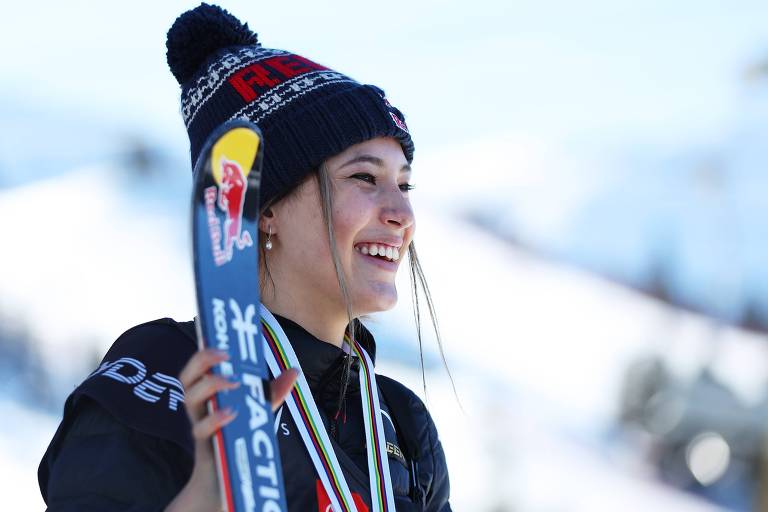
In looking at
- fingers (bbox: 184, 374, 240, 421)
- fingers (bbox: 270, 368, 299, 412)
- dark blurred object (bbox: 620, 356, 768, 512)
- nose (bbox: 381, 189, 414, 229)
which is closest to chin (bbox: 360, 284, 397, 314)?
nose (bbox: 381, 189, 414, 229)

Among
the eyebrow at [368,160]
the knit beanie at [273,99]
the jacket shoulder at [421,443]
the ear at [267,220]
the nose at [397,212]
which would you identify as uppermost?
the knit beanie at [273,99]

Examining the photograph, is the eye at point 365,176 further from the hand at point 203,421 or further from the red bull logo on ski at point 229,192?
the hand at point 203,421

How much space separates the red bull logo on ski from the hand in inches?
7.5

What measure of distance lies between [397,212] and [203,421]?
29.0 inches

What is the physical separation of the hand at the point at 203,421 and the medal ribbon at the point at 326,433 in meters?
0.38

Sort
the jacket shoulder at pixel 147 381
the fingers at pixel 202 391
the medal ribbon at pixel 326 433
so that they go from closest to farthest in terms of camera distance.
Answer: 1. the fingers at pixel 202 391
2. the jacket shoulder at pixel 147 381
3. the medal ribbon at pixel 326 433

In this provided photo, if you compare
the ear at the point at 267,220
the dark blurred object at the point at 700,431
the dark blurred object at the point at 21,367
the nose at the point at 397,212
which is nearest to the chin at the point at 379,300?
the nose at the point at 397,212

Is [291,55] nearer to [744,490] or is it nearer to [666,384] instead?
[666,384]

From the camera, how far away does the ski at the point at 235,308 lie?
1499 mm

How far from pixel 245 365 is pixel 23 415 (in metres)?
5.03

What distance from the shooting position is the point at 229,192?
1664mm

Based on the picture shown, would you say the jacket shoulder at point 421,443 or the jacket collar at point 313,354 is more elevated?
the jacket collar at point 313,354

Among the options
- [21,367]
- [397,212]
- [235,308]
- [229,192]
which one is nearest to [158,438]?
[235,308]

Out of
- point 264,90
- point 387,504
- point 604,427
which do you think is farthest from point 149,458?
point 604,427
